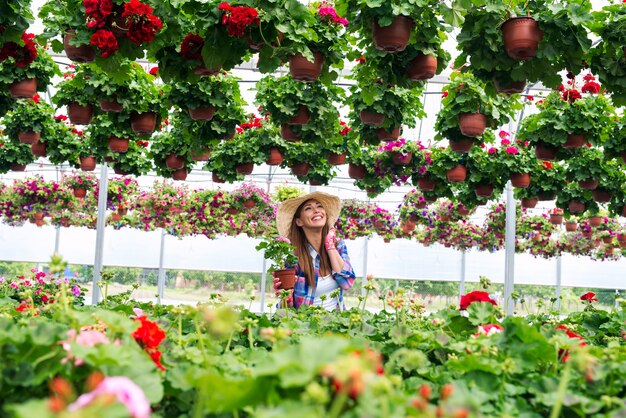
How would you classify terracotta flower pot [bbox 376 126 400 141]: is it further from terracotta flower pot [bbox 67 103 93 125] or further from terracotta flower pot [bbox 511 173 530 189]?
terracotta flower pot [bbox 67 103 93 125]

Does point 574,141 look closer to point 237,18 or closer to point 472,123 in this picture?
point 472,123

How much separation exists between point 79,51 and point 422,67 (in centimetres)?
173

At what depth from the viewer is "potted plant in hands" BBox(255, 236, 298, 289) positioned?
366 centimetres

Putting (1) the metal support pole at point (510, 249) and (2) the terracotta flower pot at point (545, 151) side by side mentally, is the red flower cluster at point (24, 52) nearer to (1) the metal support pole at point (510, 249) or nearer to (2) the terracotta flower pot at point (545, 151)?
(2) the terracotta flower pot at point (545, 151)

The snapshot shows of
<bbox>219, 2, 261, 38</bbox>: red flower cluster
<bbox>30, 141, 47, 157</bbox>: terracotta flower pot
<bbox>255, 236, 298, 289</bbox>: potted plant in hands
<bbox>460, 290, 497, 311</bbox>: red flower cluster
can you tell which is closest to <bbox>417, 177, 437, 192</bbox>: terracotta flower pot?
<bbox>255, 236, 298, 289</bbox>: potted plant in hands

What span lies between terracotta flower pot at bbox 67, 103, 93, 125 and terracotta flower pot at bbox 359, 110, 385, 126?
2.11 meters

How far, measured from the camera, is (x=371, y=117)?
4.26 meters

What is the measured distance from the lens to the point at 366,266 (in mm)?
15594

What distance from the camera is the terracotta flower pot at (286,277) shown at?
3639mm

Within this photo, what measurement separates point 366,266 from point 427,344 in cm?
1422

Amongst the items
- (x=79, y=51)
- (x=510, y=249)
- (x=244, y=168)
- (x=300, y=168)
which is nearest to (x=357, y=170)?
(x=300, y=168)

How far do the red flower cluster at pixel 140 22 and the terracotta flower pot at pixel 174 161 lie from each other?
3638mm

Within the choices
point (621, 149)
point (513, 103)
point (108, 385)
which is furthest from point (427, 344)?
point (621, 149)

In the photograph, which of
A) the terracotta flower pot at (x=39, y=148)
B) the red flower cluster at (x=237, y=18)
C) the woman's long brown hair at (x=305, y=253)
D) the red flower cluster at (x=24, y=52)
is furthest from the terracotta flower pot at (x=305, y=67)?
the terracotta flower pot at (x=39, y=148)
